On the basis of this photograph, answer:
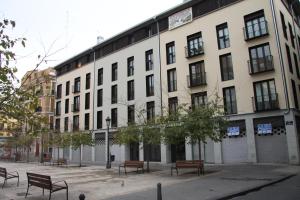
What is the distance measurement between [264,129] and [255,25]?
29.6 ft

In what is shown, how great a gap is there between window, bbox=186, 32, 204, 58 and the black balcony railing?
449 cm

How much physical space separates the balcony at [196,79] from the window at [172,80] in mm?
2011

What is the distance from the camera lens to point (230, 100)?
2558cm

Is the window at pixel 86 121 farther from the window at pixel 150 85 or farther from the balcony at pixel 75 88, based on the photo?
the window at pixel 150 85

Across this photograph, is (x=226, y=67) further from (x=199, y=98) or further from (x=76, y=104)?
(x=76, y=104)

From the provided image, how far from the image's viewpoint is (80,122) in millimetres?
41062

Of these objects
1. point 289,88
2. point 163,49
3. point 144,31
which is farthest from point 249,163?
point 144,31

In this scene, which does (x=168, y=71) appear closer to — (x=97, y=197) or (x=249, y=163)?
(x=249, y=163)

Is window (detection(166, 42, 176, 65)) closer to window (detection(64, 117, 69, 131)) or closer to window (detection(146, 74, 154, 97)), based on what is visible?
window (detection(146, 74, 154, 97))

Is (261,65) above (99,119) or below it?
above

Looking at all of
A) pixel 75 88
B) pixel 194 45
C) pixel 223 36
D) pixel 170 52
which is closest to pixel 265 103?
pixel 223 36

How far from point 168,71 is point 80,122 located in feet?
55.9

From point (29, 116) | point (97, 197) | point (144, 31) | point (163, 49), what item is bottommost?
point (97, 197)

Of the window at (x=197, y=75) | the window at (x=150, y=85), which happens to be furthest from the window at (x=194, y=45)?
the window at (x=150, y=85)
